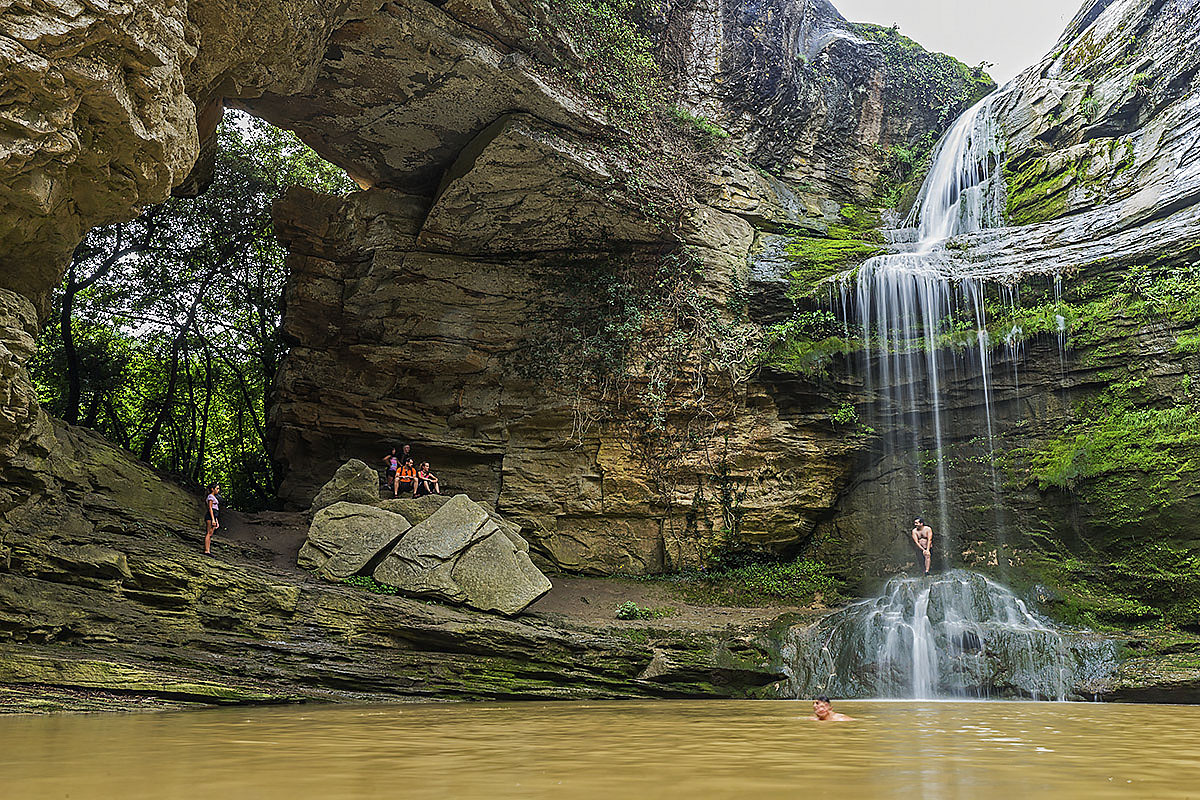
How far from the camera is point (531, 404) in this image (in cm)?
1600

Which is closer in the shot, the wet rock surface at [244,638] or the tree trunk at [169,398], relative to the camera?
the wet rock surface at [244,638]

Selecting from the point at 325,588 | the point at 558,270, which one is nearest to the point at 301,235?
the point at 558,270

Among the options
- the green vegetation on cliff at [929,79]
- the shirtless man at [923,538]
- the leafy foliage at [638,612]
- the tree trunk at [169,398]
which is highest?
the green vegetation on cliff at [929,79]

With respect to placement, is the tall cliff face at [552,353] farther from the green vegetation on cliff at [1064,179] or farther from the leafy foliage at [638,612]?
the green vegetation on cliff at [1064,179]

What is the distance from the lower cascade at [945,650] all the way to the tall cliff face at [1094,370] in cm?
158

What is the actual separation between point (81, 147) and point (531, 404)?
32.2 ft

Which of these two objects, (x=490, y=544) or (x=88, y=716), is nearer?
(x=88, y=716)

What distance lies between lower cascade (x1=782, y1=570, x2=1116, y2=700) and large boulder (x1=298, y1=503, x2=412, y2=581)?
656 centimetres

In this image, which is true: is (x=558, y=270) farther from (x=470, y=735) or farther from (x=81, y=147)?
(x=470, y=735)

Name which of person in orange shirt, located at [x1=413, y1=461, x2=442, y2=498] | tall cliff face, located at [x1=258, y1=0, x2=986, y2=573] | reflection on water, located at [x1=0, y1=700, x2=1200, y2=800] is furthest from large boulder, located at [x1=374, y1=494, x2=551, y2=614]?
reflection on water, located at [x1=0, y1=700, x2=1200, y2=800]

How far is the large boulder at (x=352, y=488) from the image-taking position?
13.1 m

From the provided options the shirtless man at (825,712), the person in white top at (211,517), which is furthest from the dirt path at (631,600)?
the person in white top at (211,517)

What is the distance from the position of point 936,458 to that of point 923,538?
1.71 m

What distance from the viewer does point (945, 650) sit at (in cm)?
1109
